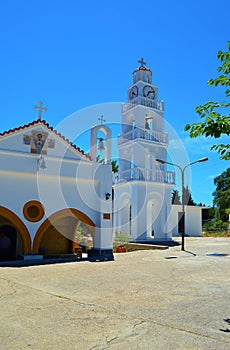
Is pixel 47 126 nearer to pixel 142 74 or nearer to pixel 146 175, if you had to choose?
pixel 146 175

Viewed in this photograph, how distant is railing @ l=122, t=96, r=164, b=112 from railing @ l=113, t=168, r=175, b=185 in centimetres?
470

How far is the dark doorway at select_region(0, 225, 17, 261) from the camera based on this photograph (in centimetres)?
1425

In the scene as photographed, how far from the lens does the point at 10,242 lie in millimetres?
14398

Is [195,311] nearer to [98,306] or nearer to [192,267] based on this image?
[98,306]

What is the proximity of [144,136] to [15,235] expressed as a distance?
12096mm

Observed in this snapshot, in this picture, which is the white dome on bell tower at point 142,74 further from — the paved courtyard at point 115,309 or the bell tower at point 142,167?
the paved courtyard at point 115,309

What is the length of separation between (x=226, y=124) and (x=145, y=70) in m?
21.0

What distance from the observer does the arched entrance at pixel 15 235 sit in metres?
11.9

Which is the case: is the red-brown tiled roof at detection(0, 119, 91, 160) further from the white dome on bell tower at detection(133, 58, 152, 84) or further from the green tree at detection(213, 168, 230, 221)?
the green tree at detection(213, 168, 230, 221)

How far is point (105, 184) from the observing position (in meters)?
14.1

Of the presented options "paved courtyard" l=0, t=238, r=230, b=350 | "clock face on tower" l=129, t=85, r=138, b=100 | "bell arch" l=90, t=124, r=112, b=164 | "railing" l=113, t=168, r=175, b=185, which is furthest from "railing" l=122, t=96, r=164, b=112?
"paved courtyard" l=0, t=238, r=230, b=350

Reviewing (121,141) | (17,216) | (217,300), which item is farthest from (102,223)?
(121,141)

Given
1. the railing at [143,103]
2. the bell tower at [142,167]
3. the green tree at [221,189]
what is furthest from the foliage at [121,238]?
the green tree at [221,189]

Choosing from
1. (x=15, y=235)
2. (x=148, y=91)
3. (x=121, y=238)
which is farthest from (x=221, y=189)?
(x=15, y=235)
